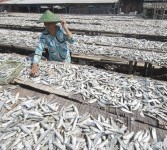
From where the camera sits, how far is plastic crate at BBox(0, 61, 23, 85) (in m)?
5.80

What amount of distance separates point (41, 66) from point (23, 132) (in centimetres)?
308

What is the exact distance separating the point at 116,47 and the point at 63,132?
7655 millimetres

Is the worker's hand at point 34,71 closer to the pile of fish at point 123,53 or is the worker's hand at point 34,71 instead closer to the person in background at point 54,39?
the person in background at point 54,39

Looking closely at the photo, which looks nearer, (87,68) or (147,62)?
(87,68)

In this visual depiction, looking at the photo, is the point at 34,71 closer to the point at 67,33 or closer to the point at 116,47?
the point at 67,33

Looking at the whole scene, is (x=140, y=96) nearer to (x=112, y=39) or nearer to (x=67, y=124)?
(x=67, y=124)

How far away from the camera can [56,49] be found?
693cm

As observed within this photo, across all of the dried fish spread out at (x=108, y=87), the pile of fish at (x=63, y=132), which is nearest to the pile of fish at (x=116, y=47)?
the dried fish spread out at (x=108, y=87)

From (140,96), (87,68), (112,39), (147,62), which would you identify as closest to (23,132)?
(140,96)

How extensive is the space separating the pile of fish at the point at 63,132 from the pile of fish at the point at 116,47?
5451 mm

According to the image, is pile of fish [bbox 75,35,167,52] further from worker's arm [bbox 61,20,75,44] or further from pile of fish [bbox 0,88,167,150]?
pile of fish [bbox 0,88,167,150]

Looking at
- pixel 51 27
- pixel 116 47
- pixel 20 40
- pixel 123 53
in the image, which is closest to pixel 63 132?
pixel 51 27

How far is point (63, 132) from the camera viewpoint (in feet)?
13.2

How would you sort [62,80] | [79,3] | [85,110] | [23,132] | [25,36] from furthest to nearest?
[79,3], [25,36], [62,80], [85,110], [23,132]
